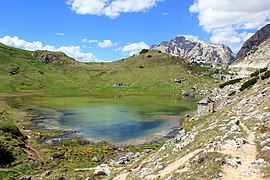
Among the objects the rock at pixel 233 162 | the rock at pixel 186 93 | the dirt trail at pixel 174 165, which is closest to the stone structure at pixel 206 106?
the dirt trail at pixel 174 165

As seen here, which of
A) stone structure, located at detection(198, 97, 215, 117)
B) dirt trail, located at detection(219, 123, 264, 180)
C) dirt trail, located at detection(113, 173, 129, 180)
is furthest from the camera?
stone structure, located at detection(198, 97, 215, 117)

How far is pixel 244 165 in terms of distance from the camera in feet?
75.4

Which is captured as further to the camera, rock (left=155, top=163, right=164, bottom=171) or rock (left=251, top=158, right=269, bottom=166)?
rock (left=155, top=163, right=164, bottom=171)

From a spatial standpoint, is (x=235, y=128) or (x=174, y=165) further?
(x=235, y=128)

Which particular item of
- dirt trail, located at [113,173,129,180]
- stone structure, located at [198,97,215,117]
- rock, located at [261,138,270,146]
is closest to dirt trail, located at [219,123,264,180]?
rock, located at [261,138,270,146]

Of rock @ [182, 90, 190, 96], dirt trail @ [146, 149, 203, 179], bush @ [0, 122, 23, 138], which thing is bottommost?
bush @ [0, 122, 23, 138]

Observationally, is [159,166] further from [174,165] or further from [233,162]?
[233,162]

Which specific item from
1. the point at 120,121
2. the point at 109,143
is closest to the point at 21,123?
the point at 120,121

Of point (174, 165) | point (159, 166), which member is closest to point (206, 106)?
point (159, 166)

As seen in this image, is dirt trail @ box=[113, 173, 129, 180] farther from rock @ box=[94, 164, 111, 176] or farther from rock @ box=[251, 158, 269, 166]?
rock @ box=[251, 158, 269, 166]

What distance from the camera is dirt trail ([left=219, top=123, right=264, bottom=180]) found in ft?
69.8

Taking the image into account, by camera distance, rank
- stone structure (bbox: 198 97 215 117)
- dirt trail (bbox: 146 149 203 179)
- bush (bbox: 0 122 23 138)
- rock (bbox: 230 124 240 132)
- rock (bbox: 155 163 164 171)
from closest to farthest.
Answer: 1. dirt trail (bbox: 146 149 203 179)
2. rock (bbox: 155 163 164 171)
3. rock (bbox: 230 124 240 132)
4. bush (bbox: 0 122 23 138)
5. stone structure (bbox: 198 97 215 117)

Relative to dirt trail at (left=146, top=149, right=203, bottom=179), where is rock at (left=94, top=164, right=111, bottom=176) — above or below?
below

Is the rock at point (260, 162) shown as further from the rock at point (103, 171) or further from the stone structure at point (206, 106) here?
the stone structure at point (206, 106)
